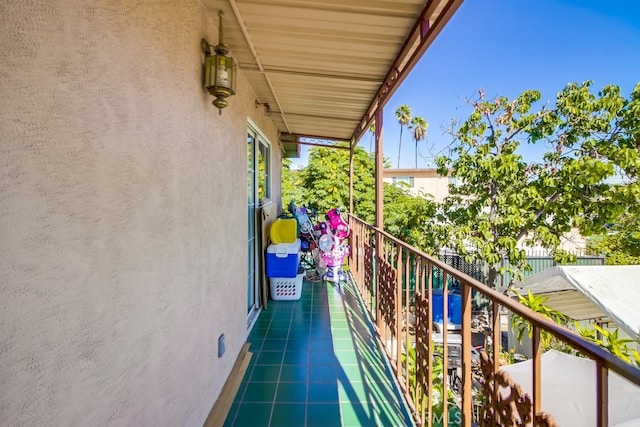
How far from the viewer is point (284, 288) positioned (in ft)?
14.0

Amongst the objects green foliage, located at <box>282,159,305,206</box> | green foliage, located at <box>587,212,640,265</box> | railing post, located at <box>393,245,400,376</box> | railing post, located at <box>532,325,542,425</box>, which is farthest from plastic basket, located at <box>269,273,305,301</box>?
green foliage, located at <box>587,212,640,265</box>

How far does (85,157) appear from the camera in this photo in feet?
2.87

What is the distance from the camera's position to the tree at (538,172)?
668 centimetres

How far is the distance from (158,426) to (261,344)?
180 cm

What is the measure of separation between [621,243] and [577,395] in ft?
30.0

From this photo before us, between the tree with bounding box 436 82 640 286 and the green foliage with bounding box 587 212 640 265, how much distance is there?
107cm

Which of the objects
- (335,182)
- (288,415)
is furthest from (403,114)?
(288,415)

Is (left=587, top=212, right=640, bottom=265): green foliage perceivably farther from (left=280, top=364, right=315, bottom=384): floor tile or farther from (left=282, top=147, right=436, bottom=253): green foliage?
(left=280, top=364, right=315, bottom=384): floor tile

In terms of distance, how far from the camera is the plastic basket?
167 inches

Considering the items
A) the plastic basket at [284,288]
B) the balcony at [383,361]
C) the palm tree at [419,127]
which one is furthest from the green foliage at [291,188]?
the palm tree at [419,127]

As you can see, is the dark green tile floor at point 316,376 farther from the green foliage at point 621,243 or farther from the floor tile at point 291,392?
the green foliage at point 621,243

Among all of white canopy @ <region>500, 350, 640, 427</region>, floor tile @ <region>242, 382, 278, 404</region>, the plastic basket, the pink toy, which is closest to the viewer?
white canopy @ <region>500, 350, 640, 427</region>

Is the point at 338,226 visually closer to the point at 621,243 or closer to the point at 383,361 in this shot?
the point at 383,361

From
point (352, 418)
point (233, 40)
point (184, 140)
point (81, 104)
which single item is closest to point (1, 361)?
point (81, 104)
